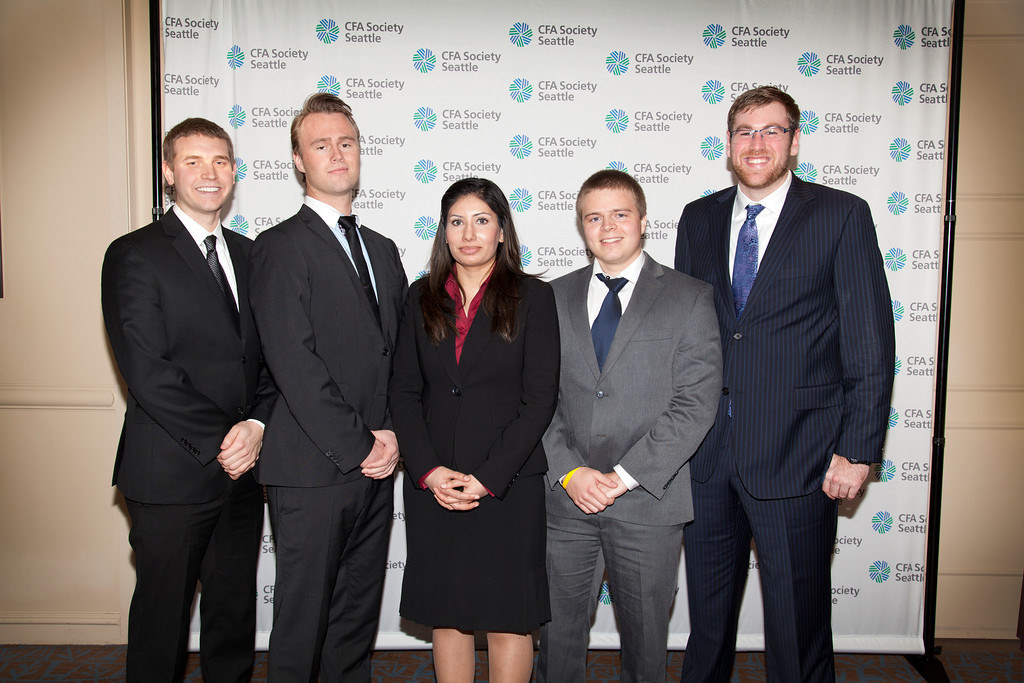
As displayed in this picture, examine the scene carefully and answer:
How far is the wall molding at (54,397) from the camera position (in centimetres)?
299

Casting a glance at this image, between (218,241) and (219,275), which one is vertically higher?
(218,241)

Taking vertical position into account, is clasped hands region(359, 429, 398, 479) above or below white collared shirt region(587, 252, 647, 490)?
below

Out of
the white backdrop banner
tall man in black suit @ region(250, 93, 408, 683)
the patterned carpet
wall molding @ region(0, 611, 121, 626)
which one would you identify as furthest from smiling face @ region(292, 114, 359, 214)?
wall molding @ region(0, 611, 121, 626)

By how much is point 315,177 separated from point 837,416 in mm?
1834

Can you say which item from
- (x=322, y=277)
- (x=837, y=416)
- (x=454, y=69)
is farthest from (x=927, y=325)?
(x=322, y=277)

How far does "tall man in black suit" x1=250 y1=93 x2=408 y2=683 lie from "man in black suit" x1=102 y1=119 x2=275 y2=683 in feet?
0.47

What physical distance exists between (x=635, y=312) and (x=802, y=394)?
0.58 metres

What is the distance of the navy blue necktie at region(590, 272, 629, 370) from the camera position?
2.09 m

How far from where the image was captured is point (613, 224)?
2070mm

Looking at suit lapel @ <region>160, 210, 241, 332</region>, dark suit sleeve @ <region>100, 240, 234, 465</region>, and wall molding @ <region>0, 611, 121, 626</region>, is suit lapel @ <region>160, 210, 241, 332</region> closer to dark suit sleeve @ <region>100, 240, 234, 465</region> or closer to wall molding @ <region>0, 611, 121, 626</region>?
dark suit sleeve @ <region>100, 240, 234, 465</region>

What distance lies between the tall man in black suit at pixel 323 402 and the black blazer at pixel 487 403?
0.54 ft

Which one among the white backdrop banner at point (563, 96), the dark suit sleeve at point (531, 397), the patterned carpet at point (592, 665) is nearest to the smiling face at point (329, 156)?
the dark suit sleeve at point (531, 397)

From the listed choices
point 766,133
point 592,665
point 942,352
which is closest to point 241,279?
point 766,133

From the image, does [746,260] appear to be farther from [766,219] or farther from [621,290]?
[621,290]
